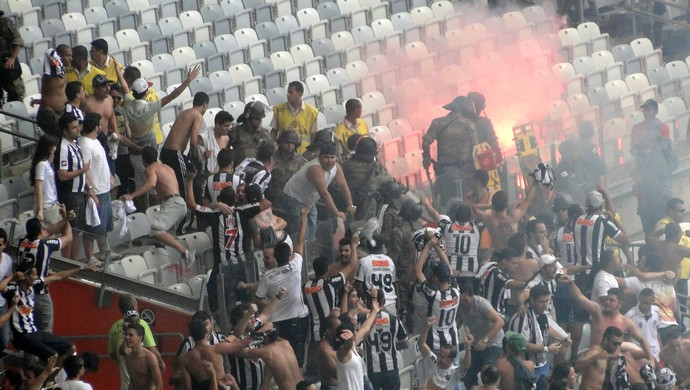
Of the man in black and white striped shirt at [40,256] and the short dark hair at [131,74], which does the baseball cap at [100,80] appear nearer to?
the short dark hair at [131,74]

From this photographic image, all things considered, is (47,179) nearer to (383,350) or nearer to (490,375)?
(383,350)

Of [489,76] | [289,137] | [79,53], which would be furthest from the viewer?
[489,76]

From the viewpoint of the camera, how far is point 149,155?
53.3 feet

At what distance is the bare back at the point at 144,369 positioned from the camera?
14289mm

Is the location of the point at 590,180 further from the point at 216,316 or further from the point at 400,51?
the point at 216,316

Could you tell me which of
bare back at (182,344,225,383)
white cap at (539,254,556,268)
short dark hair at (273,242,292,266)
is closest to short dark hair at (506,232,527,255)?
white cap at (539,254,556,268)

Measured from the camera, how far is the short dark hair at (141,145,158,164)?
1623 cm

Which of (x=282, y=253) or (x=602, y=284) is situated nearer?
(x=282, y=253)

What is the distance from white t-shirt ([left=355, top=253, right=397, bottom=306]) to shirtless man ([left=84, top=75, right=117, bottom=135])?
3011 millimetres

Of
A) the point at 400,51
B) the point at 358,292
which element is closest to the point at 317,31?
the point at 400,51

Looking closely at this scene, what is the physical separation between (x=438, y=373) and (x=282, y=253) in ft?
6.11

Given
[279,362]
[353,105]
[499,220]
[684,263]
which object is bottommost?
[684,263]

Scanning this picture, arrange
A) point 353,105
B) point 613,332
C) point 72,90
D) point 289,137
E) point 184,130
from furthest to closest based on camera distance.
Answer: point 353,105 → point 184,130 → point 289,137 → point 613,332 → point 72,90

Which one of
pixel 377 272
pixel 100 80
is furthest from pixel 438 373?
pixel 100 80
